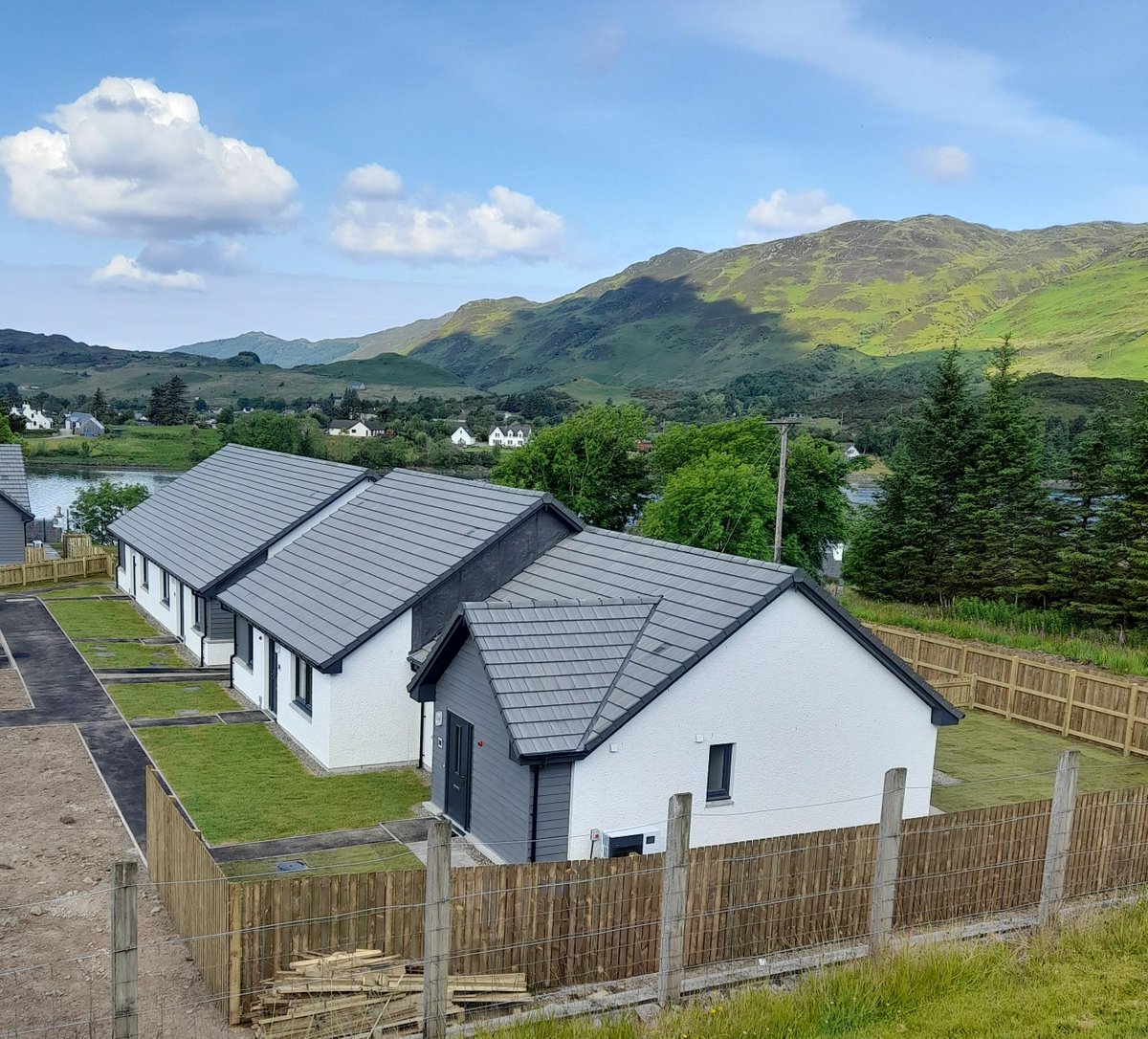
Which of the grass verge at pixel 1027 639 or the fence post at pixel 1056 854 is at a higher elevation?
the fence post at pixel 1056 854

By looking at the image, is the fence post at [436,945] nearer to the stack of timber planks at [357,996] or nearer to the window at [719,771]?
the stack of timber planks at [357,996]

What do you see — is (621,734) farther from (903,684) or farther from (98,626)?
(98,626)

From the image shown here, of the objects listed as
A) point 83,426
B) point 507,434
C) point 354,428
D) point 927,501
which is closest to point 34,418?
point 83,426

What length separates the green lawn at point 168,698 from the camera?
74.7ft

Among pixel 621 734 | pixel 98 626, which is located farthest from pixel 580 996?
pixel 98 626

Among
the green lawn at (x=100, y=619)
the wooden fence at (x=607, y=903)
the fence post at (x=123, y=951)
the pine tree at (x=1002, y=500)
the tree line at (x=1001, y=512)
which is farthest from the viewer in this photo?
the pine tree at (x=1002, y=500)

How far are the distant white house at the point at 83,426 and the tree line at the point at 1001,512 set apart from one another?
135028mm

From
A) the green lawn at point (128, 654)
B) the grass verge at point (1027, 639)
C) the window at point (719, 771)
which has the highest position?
the window at point (719, 771)

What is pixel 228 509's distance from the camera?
3331 centimetres

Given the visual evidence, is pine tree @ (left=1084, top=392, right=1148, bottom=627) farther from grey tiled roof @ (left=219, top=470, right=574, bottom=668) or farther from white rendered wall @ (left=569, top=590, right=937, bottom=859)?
grey tiled roof @ (left=219, top=470, right=574, bottom=668)

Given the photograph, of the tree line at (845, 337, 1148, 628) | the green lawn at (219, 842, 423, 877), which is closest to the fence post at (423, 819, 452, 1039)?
the green lawn at (219, 842, 423, 877)

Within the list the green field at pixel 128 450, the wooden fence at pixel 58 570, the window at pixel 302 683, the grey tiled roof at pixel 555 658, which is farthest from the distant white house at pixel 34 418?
the grey tiled roof at pixel 555 658

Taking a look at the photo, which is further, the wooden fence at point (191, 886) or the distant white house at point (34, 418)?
the distant white house at point (34, 418)

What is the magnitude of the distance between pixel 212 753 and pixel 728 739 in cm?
1084
